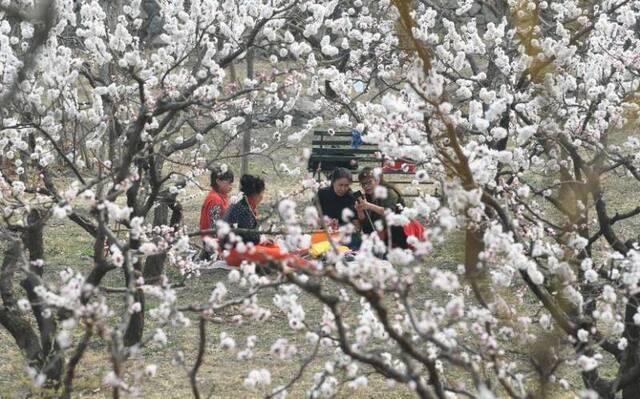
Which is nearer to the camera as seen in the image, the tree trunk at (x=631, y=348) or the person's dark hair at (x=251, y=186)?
the tree trunk at (x=631, y=348)

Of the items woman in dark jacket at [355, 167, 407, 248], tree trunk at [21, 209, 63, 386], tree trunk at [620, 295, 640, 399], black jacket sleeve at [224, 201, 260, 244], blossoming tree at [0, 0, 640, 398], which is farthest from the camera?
black jacket sleeve at [224, 201, 260, 244]

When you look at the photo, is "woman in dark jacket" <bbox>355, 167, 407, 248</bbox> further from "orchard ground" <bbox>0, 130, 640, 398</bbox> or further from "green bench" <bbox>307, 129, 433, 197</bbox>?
"green bench" <bbox>307, 129, 433, 197</bbox>

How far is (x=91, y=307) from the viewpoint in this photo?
11.1 ft

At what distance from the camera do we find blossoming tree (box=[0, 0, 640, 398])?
11.3ft

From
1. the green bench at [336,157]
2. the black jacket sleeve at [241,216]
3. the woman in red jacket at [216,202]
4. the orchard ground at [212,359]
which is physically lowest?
the orchard ground at [212,359]

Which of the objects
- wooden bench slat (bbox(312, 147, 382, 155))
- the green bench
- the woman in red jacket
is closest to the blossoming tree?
the woman in red jacket

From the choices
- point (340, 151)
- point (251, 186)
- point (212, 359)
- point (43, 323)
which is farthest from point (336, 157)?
point (43, 323)

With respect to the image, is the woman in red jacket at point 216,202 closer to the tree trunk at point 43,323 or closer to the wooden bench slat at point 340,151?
the tree trunk at point 43,323

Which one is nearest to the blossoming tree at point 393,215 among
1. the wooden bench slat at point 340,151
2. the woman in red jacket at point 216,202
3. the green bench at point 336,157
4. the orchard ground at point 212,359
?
the orchard ground at point 212,359

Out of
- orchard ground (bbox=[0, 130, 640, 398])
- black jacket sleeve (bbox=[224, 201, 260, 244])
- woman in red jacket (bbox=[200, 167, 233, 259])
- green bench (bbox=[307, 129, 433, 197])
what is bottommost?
orchard ground (bbox=[0, 130, 640, 398])

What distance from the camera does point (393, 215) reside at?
3.85 metres

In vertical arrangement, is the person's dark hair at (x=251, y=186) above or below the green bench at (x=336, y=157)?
below

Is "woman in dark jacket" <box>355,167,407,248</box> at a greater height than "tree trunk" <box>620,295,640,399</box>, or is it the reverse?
"woman in dark jacket" <box>355,167,407,248</box>

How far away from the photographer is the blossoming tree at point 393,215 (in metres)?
3.45
